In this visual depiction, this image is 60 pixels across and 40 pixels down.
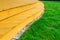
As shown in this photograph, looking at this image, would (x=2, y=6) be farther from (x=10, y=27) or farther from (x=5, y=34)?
(x=5, y=34)

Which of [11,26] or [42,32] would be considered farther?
[42,32]

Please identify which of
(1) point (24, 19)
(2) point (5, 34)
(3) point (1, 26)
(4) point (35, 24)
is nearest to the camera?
(2) point (5, 34)

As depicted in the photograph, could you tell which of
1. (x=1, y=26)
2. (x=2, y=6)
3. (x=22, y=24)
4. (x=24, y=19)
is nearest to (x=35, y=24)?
(x=24, y=19)

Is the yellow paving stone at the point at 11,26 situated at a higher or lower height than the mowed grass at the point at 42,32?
higher

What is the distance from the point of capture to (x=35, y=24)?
4.45m

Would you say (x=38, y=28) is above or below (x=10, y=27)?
below

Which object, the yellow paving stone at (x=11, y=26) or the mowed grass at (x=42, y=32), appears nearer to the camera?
the yellow paving stone at (x=11, y=26)

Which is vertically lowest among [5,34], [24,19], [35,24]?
[35,24]

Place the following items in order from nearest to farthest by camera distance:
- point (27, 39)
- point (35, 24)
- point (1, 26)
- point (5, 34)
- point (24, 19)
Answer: point (5, 34)
point (1, 26)
point (27, 39)
point (24, 19)
point (35, 24)

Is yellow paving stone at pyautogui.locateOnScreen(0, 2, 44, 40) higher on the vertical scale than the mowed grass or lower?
higher

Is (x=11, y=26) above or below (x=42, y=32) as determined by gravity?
above

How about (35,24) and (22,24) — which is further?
(35,24)

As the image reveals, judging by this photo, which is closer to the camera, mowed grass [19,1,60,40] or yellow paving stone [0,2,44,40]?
yellow paving stone [0,2,44,40]

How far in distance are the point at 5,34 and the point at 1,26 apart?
31 centimetres
